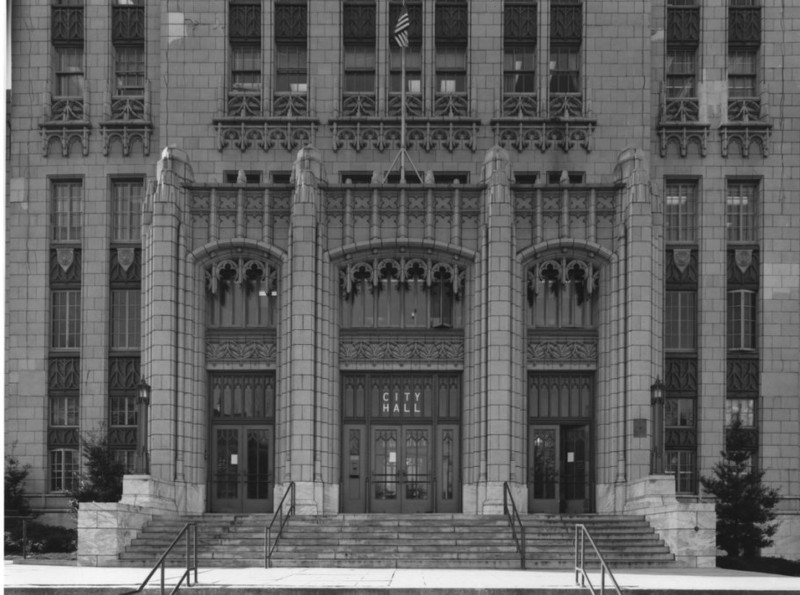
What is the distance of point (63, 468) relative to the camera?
3703cm

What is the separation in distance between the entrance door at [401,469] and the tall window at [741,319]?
39.5 ft

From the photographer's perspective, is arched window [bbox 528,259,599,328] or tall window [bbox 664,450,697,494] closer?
arched window [bbox 528,259,599,328]

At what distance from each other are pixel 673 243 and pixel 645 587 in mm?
20840

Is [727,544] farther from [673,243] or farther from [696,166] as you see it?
[696,166]

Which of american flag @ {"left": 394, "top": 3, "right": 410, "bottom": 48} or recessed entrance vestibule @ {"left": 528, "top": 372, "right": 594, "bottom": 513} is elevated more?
american flag @ {"left": 394, "top": 3, "right": 410, "bottom": 48}

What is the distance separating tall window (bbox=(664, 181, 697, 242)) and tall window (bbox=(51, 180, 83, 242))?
2117 centimetres

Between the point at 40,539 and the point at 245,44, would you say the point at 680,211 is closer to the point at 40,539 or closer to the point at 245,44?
the point at 245,44

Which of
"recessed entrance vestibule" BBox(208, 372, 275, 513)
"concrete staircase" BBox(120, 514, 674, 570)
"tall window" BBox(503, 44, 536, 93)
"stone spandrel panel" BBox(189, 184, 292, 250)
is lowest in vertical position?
"concrete staircase" BBox(120, 514, 674, 570)

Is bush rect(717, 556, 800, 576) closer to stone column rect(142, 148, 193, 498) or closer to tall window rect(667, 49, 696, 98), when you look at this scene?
stone column rect(142, 148, 193, 498)

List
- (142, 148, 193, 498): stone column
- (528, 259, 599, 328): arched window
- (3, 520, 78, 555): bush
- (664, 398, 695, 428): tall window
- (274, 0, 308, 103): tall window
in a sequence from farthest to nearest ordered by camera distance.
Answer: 1. (274, 0, 308, 103): tall window
2. (664, 398, 695, 428): tall window
3. (528, 259, 599, 328): arched window
4. (142, 148, 193, 498): stone column
5. (3, 520, 78, 555): bush

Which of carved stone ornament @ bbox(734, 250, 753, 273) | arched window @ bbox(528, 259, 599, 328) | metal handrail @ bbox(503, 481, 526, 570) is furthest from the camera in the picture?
carved stone ornament @ bbox(734, 250, 753, 273)

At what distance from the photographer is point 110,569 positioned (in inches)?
946

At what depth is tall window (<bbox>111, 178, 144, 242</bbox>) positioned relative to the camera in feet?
125

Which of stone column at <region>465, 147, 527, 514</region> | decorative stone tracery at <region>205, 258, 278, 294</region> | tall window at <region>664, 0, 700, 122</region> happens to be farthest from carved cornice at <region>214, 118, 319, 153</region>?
tall window at <region>664, 0, 700, 122</region>
